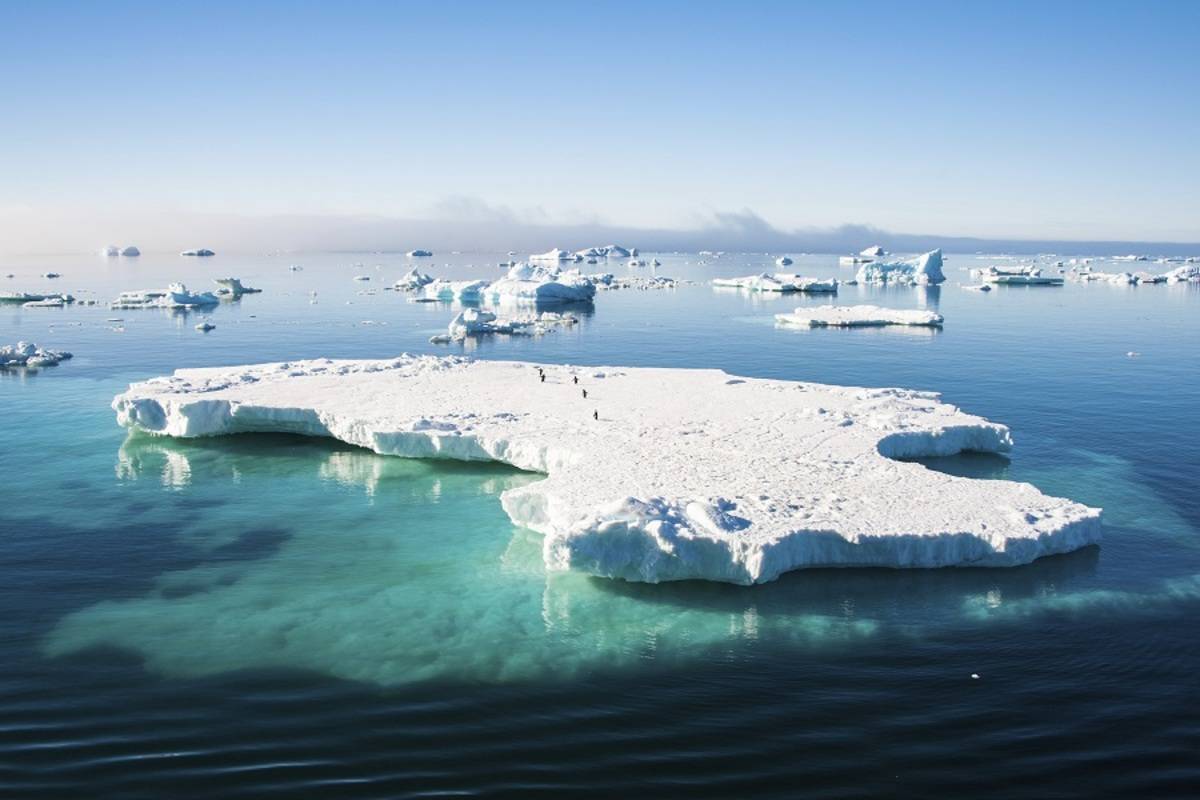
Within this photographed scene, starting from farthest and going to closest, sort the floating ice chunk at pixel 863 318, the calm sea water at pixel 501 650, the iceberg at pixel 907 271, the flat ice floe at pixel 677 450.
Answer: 1. the iceberg at pixel 907 271
2. the floating ice chunk at pixel 863 318
3. the flat ice floe at pixel 677 450
4. the calm sea water at pixel 501 650

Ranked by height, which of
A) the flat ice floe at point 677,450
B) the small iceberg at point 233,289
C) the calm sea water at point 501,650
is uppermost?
the small iceberg at point 233,289

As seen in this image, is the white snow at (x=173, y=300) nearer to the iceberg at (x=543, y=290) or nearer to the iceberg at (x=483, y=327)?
the iceberg at (x=543, y=290)

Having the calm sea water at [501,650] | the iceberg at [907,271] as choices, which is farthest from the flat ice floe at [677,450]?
the iceberg at [907,271]

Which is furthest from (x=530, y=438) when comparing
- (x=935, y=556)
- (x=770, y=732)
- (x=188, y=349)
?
(x=188, y=349)

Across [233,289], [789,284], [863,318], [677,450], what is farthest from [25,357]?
[789,284]

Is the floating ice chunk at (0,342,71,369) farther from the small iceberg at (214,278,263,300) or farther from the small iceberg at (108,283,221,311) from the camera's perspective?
the small iceberg at (214,278,263,300)

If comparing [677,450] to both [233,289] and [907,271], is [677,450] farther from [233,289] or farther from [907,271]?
[907,271]

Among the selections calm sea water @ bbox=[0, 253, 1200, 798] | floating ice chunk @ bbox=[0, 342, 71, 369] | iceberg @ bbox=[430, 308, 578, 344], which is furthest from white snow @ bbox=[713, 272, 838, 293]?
floating ice chunk @ bbox=[0, 342, 71, 369]
